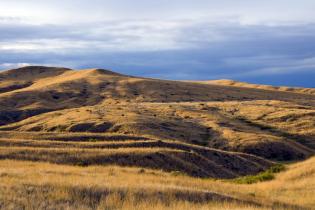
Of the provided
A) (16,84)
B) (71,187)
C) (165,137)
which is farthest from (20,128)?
(16,84)

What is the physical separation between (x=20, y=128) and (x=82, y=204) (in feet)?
173

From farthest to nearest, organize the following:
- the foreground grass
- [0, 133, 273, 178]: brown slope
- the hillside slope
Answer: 1. the hillside slope
2. [0, 133, 273, 178]: brown slope
3. the foreground grass

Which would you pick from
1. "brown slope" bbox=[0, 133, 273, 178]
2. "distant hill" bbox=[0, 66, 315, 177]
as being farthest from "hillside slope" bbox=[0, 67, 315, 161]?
"brown slope" bbox=[0, 133, 273, 178]

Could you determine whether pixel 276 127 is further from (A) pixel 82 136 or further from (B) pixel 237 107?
(A) pixel 82 136

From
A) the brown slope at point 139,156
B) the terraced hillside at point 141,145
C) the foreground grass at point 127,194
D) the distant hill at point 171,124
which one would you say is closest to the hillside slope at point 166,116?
the distant hill at point 171,124

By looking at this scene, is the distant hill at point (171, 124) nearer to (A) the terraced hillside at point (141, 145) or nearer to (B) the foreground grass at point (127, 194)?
(A) the terraced hillside at point (141, 145)

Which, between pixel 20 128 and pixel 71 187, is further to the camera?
pixel 20 128

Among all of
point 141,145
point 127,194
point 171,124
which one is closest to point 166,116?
point 171,124

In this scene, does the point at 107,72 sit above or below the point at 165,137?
above

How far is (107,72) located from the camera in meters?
150

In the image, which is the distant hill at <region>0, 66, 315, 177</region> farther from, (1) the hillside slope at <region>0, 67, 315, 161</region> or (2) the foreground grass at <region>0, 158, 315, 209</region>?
(2) the foreground grass at <region>0, 158, 315, 209</region>

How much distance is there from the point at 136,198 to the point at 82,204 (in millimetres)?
2652

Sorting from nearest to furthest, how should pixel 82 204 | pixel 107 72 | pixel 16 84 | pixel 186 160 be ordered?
pixel 82 204, pixel 186 160, pixel 16 84, pixel 107 72

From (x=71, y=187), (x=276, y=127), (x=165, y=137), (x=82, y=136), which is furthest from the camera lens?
(x=276, y=127)
